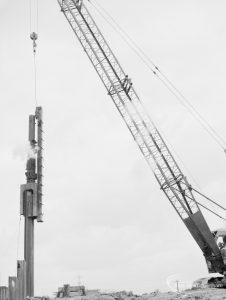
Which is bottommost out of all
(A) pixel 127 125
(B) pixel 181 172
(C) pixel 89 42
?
(B) pixel 181 172

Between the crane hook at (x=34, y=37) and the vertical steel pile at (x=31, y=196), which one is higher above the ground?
the crane hook at (x=34, y=37)

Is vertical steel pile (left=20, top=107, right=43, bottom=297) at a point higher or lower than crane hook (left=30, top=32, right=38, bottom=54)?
lower

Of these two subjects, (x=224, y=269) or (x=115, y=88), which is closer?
(x=224, y=269)

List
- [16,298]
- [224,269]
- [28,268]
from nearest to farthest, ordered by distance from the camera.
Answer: [16,298] < [28,268] < [224,269]

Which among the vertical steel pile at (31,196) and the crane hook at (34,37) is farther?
the crane hook at (34,37)

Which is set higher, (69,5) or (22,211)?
(69,5)

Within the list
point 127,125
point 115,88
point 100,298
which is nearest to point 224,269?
point 100,298

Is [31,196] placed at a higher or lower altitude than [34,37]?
lower

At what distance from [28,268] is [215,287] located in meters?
19.2

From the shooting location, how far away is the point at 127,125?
1513 inches

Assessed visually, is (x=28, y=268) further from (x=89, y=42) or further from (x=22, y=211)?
(x=89, y=42)

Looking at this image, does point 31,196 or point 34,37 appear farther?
point 34,37

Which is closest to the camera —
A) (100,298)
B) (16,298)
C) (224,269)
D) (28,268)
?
(16,298)

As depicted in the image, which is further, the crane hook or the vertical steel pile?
the crane hook
